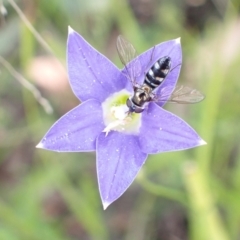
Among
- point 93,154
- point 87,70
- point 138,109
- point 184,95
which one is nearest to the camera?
point 184,95

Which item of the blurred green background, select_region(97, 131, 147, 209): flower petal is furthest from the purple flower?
the blurred green background

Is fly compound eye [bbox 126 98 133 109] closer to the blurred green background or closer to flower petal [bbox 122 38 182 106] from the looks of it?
flower petal [bbox 122 38 182 106]

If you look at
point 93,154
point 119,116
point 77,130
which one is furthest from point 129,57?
point 93,154

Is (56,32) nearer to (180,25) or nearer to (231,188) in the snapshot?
(180,25)

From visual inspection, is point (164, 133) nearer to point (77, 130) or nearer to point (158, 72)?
point (158, 72)

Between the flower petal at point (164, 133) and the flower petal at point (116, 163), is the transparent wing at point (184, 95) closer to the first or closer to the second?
the flower petal at point (164, 133)

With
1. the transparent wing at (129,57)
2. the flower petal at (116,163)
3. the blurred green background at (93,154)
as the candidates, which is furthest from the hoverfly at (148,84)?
the blurred green background at (93,154)
